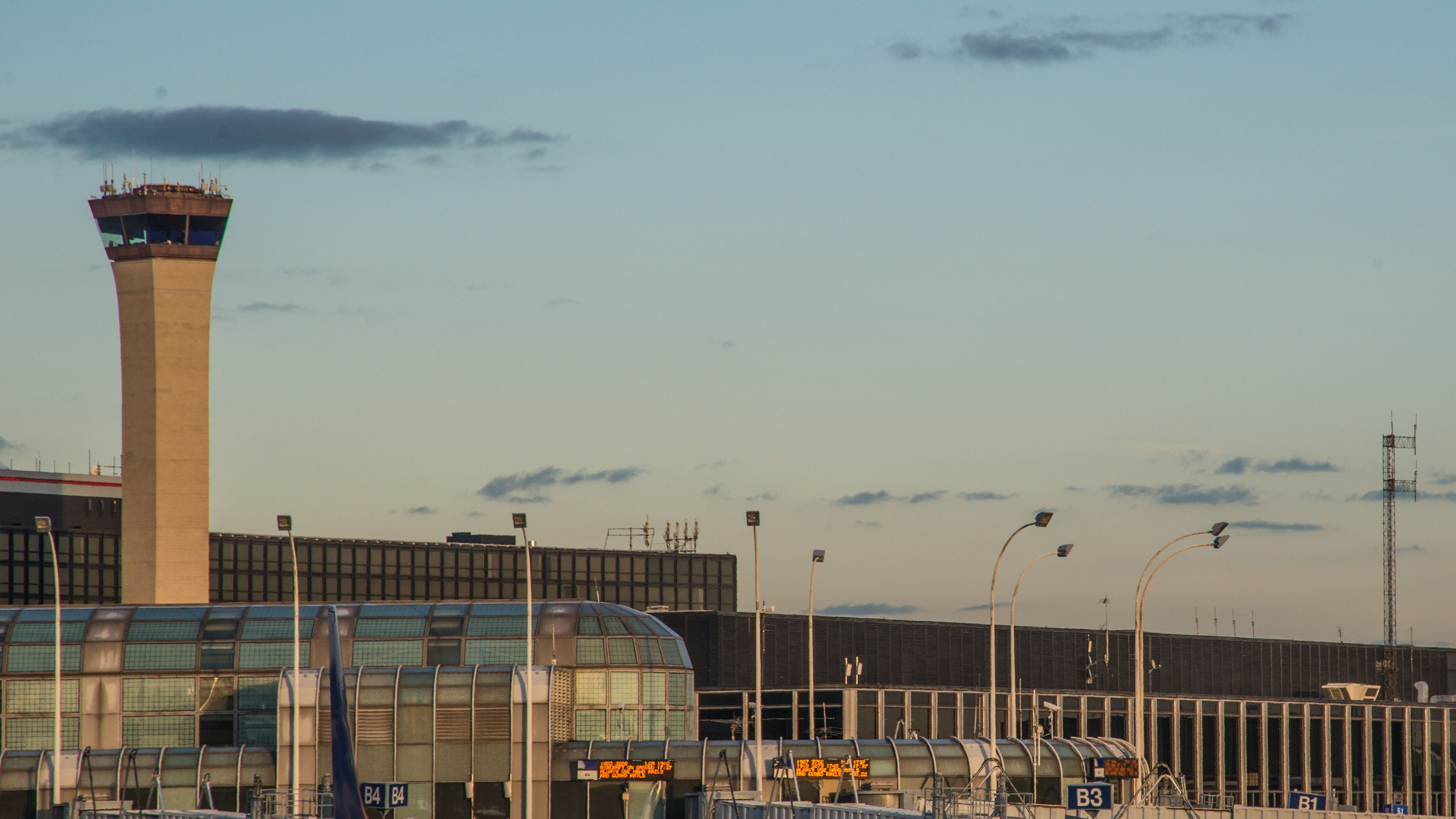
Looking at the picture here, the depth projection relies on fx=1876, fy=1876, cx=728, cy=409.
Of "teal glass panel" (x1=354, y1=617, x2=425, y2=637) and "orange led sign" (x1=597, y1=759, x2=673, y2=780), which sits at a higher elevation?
"teal glass panel" (x1=354, y1=617, x2=425, y2=637)

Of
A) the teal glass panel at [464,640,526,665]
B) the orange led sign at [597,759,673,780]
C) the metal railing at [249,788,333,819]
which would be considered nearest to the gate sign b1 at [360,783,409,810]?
the metal railing at [249,788,333,819]

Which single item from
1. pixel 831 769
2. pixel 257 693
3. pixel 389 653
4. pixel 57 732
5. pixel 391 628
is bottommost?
pixel 831 769

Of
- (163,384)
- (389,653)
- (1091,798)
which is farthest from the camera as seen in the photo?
(163,384)

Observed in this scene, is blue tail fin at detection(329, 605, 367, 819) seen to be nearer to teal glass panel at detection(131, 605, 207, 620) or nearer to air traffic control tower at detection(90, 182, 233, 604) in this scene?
teal glass panel at detection(131, 605, 207, 620)

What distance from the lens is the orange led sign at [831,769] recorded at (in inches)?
3312

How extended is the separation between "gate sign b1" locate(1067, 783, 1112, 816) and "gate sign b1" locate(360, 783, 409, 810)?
26676mm

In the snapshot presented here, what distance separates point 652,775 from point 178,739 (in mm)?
24786

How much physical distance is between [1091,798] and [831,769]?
15.2 m

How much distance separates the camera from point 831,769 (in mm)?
85188

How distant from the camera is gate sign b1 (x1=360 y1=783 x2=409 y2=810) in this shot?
75.1m

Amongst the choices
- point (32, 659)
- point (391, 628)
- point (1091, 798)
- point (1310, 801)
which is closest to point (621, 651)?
point (391, 628)

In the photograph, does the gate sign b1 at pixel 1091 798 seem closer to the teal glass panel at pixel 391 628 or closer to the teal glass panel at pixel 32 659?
the teal glass panel at pixel 391 628

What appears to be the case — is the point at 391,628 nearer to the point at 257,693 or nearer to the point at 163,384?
the point at 257,693

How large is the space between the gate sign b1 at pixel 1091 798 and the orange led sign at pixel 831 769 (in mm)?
11926
